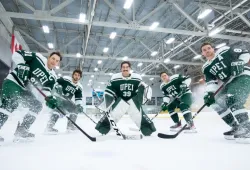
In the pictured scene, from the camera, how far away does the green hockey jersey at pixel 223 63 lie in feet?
6.99

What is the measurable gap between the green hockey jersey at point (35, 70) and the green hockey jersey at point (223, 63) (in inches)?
71.2

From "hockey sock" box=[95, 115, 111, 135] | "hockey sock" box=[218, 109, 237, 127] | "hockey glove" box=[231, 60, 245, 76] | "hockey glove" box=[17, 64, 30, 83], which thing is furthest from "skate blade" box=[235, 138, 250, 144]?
"hockey glove" box=[17, 64, 30, 83]

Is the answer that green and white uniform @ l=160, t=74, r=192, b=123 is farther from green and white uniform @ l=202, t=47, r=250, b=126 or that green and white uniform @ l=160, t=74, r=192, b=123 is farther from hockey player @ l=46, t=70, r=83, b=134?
hockey player @ l=46, t=70, r=83, b=134

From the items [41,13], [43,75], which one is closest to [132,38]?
[41,13]

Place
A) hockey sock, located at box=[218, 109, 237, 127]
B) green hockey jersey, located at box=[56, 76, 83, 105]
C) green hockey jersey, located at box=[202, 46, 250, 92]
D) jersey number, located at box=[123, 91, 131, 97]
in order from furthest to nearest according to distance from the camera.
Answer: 1. green hockey jersey, located at box=[56, 76, 83, 105]
2. jersey number, located at box=[123, 91, 131, 97]
3. hockey sock, located at box=[218, 109, 237, 127]
4. green hockey jersey, located at box=[202, 46, 250, 92]

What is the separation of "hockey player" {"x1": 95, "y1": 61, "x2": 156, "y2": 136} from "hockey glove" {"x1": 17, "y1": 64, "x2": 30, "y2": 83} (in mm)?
1013

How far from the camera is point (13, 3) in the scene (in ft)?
24.4

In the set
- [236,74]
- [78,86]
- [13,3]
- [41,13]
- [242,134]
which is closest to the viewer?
[242,134]

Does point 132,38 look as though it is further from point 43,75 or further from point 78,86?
point 43,75

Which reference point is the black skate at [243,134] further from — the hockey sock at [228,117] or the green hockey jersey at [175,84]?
the green hockey jersey at [175,84]

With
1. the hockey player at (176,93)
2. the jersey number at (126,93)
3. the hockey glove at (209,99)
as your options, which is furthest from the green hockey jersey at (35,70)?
the hockey player at (176,93)

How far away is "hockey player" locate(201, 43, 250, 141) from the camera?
1934 mm

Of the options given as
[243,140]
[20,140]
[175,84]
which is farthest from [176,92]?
[20,140]

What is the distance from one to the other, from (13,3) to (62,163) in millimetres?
7896
